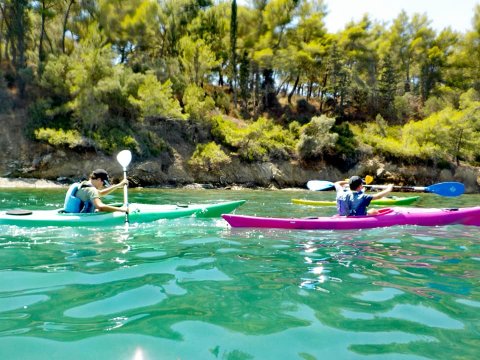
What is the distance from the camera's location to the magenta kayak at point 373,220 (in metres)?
6.84

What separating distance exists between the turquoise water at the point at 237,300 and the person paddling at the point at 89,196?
4.35 feet

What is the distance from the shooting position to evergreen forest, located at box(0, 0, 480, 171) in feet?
73.0

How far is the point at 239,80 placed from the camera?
32.1m

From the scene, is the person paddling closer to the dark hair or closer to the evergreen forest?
the dark hair

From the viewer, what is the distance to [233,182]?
77.2 feet

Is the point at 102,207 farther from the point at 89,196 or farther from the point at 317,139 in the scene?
the point at 317,139

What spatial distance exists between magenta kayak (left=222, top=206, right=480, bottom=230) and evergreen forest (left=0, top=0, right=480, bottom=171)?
16316 mm

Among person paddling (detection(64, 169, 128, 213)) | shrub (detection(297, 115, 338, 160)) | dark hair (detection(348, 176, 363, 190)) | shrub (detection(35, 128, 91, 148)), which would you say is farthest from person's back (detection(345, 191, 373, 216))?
shrub (detection(297, 115, 338, 160))

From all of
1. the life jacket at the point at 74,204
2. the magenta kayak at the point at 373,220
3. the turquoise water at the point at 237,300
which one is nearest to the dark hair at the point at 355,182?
the magenta kayak at the point at 373,220

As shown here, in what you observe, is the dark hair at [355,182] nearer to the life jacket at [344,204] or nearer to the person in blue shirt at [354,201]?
the person in blue shirt at [354,201]

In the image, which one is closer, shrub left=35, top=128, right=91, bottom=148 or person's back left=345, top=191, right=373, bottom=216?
person's back left=345, top=191, right=373, bottom=216

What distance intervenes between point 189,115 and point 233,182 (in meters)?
5.14

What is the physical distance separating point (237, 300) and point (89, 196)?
4.72m

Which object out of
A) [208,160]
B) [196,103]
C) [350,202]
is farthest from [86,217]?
[196,103]
